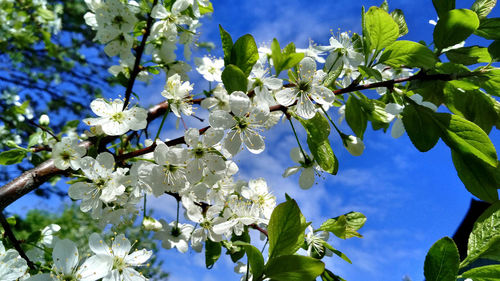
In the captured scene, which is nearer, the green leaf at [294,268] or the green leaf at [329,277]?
the green leaf at [294,268]

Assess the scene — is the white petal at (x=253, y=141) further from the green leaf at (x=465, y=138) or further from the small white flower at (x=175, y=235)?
the small white flower at (x=175, y=235)

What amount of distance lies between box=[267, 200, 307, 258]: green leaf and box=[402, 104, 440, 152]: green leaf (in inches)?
14.8

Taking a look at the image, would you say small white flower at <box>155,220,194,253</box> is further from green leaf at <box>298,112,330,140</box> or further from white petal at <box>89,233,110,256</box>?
green leaf at <box>298,112,330,140</box>

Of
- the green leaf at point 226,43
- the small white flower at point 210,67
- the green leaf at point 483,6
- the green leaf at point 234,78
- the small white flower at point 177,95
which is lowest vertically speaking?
the green leaf at point 234,78

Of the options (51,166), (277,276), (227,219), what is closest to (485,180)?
(277,276)

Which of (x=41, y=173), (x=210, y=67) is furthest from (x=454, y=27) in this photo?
(x=41, y=173)

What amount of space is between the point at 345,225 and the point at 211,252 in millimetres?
491

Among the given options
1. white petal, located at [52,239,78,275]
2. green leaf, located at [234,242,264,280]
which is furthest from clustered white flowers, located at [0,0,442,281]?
green leaf, located at [234,242,264,280]

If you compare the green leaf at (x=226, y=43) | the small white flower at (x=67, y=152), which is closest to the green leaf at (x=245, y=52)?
the green leaf at (x=226, y=43)

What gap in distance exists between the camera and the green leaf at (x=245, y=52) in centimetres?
89

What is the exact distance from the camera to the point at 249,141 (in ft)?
3.28

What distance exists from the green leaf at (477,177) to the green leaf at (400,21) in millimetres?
338

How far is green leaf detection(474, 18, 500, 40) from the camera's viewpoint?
925mm

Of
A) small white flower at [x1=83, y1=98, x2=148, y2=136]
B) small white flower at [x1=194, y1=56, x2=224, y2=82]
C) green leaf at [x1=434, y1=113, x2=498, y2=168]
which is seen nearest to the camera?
green leaf at [x1=434, y1=113, x2=498, y2=168]
